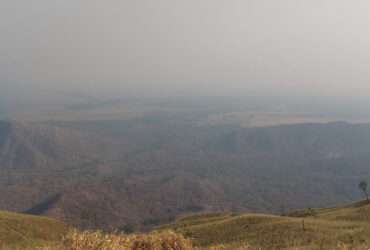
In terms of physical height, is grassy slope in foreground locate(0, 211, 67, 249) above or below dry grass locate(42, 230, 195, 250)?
below

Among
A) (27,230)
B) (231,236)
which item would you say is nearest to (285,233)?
(231,236)

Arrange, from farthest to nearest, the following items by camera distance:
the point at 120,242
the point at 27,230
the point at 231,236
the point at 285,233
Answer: the point at 27,230 → the point at 231,236 → the point at 285,233 → the point at 120,242

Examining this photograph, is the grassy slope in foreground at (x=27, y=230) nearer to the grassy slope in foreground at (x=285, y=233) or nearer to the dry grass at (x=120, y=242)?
the grassy slope in foreground at (x=285, y=233)

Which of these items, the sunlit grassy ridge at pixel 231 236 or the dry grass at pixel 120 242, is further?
the sunlit grassy ridge at pixel 231 236

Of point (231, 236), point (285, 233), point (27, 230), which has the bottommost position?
point (27, 230)

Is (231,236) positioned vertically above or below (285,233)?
below

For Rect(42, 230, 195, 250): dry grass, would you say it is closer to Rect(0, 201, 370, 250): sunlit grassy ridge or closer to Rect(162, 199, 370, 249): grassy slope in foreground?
Rect(0, 201, 370, 250): sunlit grassy ridge

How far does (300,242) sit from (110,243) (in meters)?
24.5

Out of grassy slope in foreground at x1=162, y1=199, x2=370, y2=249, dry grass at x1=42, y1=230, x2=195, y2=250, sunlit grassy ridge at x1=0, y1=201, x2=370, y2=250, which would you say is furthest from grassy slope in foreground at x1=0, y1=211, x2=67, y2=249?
dry grass at x1=42, y1=230, x2=195, y2=250

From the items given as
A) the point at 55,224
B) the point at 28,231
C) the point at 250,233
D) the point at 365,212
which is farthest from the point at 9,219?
the point at 365,212

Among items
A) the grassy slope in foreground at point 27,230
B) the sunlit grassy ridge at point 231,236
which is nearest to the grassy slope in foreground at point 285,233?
the sunlit grassy ridge at point 231,236

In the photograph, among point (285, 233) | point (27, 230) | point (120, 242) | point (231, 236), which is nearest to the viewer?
point (120, 242)

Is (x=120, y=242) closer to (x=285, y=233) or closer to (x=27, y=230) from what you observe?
(x=285, y=233)

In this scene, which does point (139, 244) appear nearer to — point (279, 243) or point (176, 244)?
point (176, 244)
